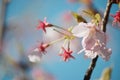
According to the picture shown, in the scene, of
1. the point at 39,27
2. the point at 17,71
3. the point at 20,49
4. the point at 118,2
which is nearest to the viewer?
the point at 118,2

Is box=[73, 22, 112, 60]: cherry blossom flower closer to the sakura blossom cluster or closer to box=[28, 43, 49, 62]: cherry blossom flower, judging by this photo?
the sakura blossom cluster

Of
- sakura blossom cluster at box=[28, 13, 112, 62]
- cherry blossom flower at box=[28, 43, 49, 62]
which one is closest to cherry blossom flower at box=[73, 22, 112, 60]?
sakura blossom cluster at box=[28, 13, 112, 62]

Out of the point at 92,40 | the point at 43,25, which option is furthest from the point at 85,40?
the point at 43,25

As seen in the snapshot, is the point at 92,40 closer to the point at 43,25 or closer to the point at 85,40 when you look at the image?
the point at 85,40

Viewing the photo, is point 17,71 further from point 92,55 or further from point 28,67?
point 92,55

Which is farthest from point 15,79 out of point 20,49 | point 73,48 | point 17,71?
point 73,48

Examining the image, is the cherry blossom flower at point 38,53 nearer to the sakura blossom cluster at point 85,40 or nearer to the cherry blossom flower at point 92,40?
the sakura blossom cluster at point 85,40

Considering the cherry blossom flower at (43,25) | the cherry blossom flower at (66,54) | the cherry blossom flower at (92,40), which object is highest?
the cherry blossom flower at (43,25)

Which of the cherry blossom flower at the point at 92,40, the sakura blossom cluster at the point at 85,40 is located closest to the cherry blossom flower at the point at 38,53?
the sakura blossom cluster at the point at 85,40
